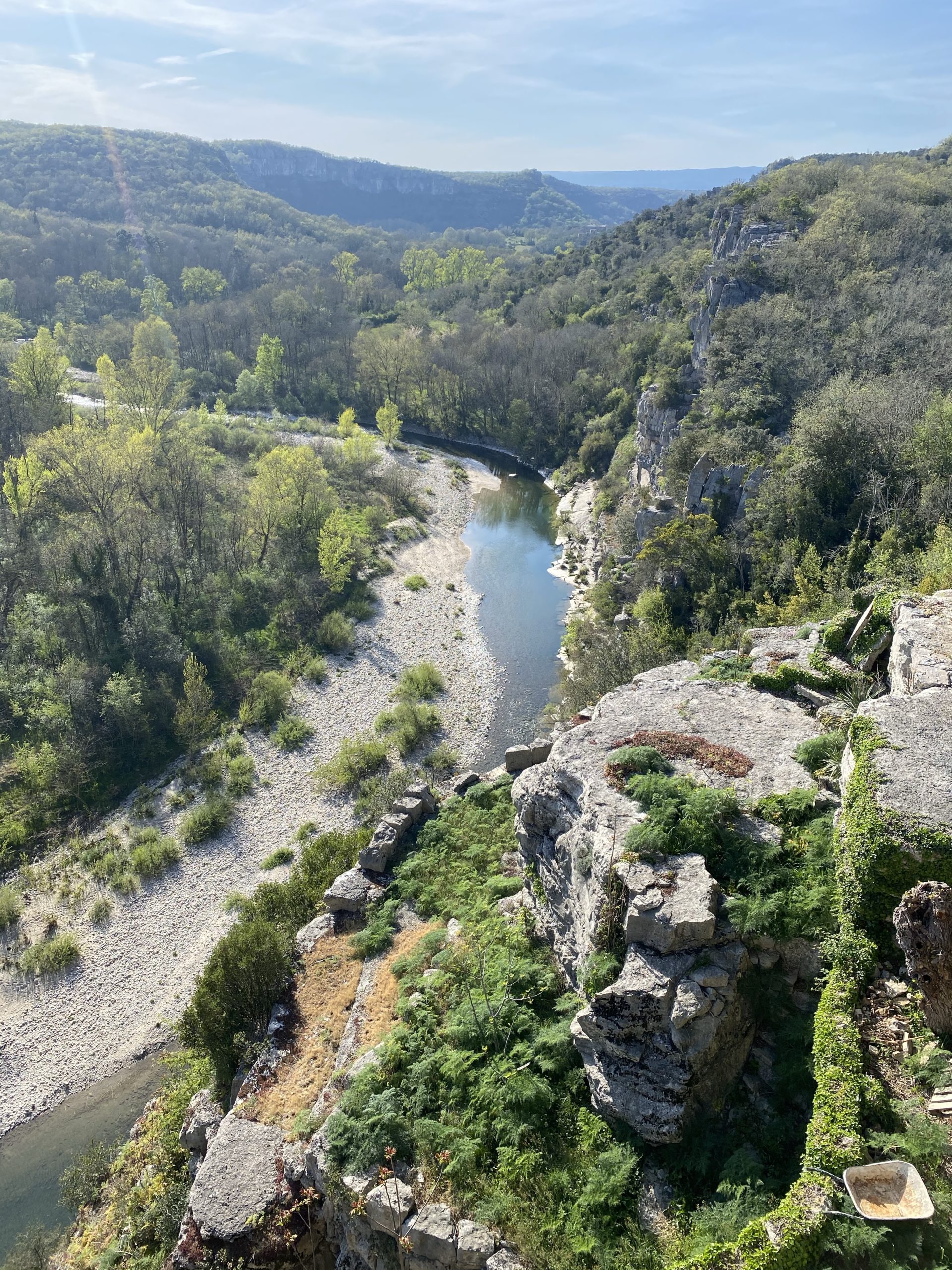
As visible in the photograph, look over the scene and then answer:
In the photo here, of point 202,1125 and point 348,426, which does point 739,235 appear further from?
point 202,1125

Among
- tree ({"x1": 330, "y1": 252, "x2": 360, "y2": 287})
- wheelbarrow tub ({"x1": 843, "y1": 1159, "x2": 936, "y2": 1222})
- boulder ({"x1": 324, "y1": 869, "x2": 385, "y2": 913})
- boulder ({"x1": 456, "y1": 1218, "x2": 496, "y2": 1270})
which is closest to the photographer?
wheelbarrow tub ({"x1": 843, "y1": 1159, "x2": 936, "y2": 1222})

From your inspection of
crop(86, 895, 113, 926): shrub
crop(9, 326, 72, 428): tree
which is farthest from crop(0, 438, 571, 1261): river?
crop(9, 326, 72, 428): tree

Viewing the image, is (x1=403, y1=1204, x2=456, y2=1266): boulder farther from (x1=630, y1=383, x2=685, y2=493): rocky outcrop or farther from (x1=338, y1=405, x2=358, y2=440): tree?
(x1=338, y1=405, x2=358, y2=440): tree

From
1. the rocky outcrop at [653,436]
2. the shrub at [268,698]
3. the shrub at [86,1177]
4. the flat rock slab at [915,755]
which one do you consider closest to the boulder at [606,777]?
the flat rock slab at [915,755]

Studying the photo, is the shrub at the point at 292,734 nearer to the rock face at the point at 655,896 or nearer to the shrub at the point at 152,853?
the shrub at the point at 152,853

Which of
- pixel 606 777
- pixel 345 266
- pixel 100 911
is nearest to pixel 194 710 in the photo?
pixel 100 911

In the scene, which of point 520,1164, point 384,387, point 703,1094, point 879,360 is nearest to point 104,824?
point 520,1164
